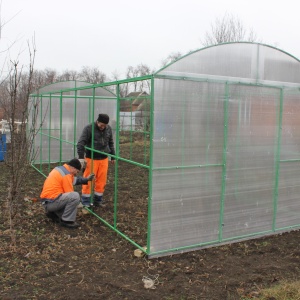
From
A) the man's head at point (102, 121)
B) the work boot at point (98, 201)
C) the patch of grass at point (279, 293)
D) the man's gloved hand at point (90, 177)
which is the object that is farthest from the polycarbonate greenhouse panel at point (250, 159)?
the work boot at point (98, 201)

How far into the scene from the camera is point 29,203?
687 centimetres

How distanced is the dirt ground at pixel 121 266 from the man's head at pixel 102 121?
1740 mm

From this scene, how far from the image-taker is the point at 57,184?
5559mm

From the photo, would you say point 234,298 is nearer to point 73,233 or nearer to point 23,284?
point 23,284

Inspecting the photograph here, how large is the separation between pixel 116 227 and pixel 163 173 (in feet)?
6.00

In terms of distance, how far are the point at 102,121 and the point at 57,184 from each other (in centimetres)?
136

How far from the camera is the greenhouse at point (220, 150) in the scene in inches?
168

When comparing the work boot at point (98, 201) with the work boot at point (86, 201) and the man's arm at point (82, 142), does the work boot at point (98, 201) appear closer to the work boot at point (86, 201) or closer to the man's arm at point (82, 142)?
the work boot at point (86, 201)

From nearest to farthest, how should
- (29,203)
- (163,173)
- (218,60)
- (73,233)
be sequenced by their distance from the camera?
(163,173) < (218,60) < (73,233) < (29,203)

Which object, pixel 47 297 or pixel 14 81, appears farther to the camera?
pixel 14 81

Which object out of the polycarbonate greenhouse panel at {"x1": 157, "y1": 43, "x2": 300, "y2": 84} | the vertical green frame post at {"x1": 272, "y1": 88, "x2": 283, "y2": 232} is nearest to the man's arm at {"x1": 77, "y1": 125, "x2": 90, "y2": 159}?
the polycarbonate greenhouse panel at {"x1": 157, "y1": 43, "x2": 300, "y2": 84}

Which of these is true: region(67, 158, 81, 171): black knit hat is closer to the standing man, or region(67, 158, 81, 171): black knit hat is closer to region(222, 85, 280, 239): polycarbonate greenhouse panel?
the standing man

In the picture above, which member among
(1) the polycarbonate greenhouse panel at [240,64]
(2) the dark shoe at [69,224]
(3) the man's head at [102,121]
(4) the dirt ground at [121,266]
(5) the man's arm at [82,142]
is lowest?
(4) the dirt ground at [121,266]

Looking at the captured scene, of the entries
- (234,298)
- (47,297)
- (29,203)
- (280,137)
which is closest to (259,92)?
(280,137)
